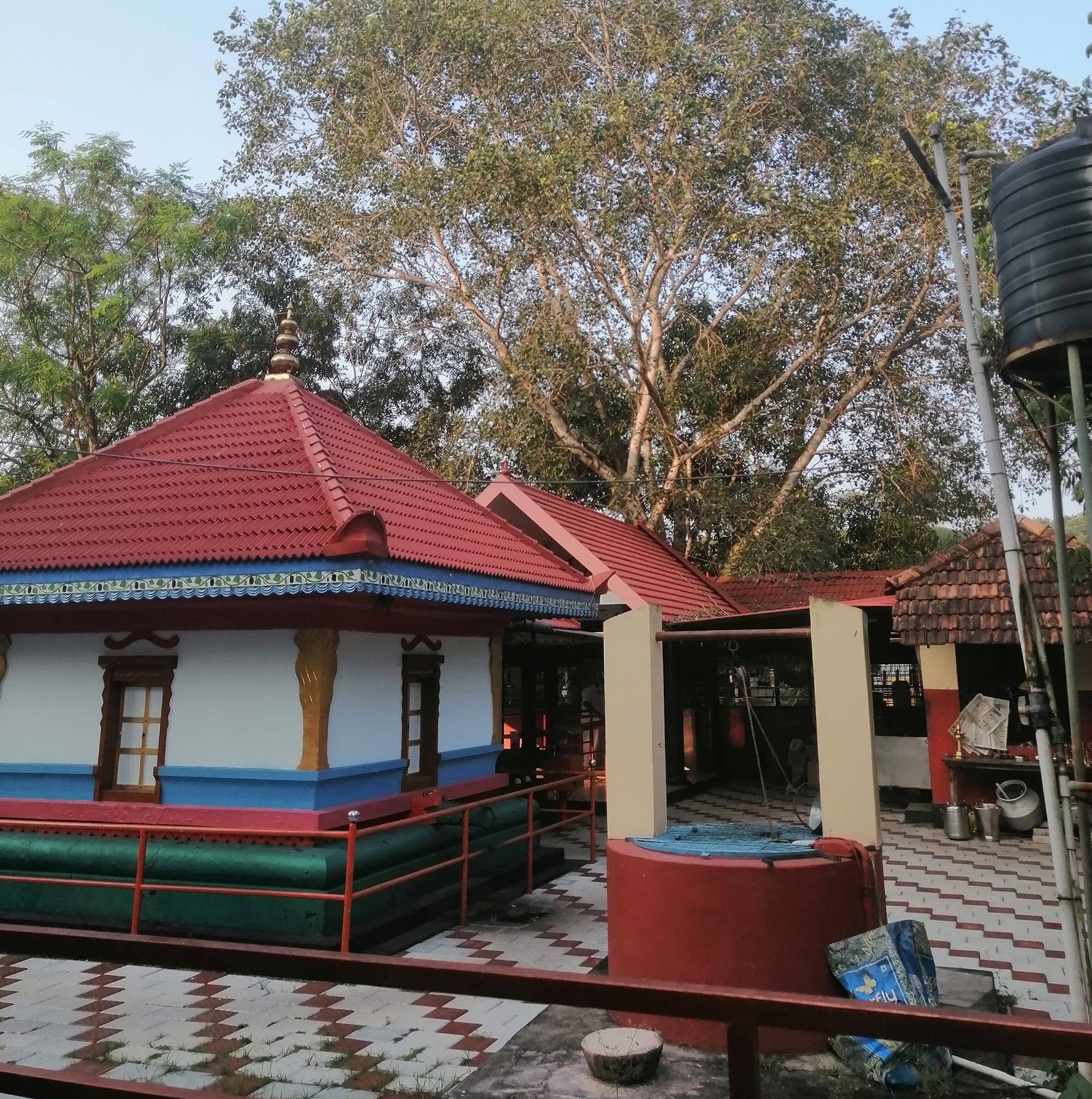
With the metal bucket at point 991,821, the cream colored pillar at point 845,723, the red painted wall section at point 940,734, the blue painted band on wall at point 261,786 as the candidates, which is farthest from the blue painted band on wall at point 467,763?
the metal bucket at point 991,821

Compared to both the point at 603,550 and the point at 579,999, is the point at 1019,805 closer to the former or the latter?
the point at 603,550

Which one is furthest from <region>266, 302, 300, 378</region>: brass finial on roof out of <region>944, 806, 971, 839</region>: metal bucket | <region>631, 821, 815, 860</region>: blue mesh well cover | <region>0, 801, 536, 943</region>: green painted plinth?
<region>944, 806, 971, 839</region>: metal bucket

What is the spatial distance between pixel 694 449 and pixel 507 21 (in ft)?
34.6

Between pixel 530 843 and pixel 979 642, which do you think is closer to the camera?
pixel 530 843

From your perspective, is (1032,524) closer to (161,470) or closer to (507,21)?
(161,470)

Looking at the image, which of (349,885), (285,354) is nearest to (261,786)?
(349,885)

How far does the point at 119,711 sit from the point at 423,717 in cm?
263

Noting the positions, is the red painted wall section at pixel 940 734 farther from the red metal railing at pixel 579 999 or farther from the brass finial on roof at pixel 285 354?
the red metal railing at pixel 579 999

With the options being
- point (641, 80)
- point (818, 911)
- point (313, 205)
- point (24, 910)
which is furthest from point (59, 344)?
point (818, 911)

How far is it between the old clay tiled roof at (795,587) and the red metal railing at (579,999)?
50.3 ft

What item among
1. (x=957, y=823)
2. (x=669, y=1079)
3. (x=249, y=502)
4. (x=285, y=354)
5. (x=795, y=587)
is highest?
(x=285, y=354)

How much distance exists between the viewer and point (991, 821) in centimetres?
1117

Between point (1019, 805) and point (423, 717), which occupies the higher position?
point (423, 717)

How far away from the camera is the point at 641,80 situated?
19812mm
